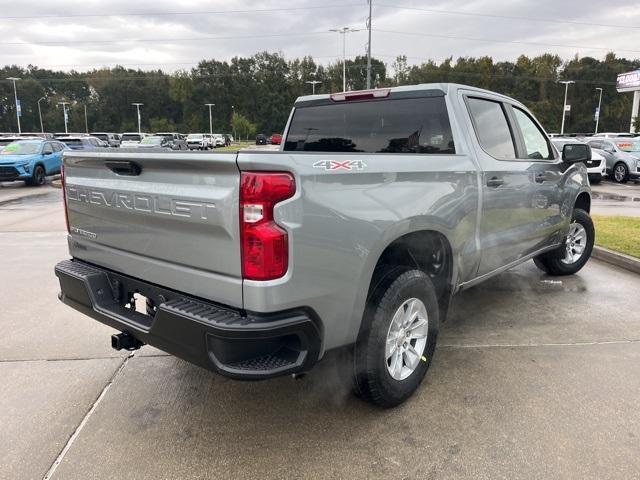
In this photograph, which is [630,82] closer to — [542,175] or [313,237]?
[542,175]

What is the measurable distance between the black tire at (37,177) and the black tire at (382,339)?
1863 centimetres

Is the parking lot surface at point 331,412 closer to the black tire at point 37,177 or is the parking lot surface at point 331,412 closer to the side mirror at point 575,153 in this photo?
the side mirror at point 575,153

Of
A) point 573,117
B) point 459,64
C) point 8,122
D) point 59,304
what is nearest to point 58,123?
point 8,122

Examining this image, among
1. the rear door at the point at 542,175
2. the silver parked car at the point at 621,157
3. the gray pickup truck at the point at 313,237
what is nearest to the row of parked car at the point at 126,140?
the gray pickup truck at the point at 313,237

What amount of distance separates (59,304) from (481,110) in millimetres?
4430

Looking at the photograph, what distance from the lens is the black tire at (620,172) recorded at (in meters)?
18.7

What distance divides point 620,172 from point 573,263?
1559 cm

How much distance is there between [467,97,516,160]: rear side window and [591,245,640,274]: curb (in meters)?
3.11

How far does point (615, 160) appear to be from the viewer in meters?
19.0

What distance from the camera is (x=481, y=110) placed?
4066 millimetres

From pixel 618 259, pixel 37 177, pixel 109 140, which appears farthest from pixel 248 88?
pixel 618 259

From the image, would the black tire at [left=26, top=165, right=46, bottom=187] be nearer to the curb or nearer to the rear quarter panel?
the curb

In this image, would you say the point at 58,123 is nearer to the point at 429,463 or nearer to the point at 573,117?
the point at 573,117

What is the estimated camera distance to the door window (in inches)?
182
